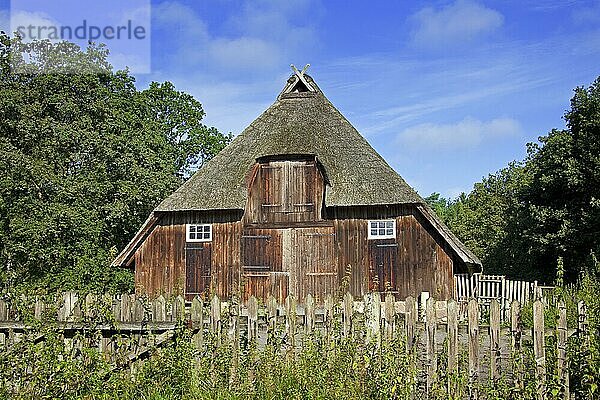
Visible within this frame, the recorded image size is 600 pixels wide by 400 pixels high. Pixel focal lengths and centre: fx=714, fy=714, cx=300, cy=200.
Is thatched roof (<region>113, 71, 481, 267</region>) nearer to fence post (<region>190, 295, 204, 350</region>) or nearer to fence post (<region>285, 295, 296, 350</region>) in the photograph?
fence post (<region>285, 295, 296, 350</region>)

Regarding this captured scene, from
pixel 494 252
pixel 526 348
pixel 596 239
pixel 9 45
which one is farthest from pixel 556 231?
pixel 526 348

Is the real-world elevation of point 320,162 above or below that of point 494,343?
above

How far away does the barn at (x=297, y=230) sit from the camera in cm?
2220

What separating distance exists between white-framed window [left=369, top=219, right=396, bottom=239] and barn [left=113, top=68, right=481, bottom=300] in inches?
1.2

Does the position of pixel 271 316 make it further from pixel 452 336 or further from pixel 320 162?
pixel 320 162

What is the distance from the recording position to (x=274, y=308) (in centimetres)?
872

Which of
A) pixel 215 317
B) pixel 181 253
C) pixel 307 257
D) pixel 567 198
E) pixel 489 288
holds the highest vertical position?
pixel 567 198

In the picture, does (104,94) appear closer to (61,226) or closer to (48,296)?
(61,226)

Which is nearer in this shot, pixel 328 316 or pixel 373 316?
pixel 328 316

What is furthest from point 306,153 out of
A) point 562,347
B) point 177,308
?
point 562,347

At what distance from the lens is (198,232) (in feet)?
78.3

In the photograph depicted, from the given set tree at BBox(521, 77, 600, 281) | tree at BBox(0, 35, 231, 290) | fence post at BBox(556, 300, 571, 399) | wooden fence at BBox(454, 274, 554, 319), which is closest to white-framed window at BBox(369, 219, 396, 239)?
wooden fence at BBox(454, 274, 554, 319)

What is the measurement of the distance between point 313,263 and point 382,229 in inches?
96.3

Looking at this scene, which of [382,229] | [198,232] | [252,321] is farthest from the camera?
[198,232]
